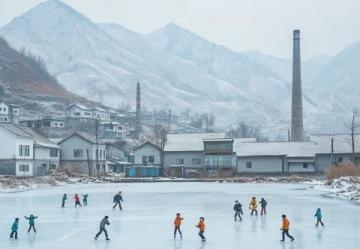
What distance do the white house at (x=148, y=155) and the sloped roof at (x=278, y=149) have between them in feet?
44.6

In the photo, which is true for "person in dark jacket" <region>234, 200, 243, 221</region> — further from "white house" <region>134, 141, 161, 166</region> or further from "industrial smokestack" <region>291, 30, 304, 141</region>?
"industrial smokestack" <region>291, 30, 304, 141</region>

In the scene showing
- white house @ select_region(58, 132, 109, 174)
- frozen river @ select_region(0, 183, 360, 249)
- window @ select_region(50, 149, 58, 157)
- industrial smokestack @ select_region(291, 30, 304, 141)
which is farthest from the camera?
industrial smokestack @ select_region(291, 30, 304, 141)

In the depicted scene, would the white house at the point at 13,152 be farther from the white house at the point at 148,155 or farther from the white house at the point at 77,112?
the white house at the point at 77,112

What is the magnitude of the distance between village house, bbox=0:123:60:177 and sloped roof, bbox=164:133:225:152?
67.3 ft

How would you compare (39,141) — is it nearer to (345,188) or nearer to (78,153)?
(78,153)

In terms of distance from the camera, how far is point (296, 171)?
3519 inches

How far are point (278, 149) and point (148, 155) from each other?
72.0ft

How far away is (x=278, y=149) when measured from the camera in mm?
91500

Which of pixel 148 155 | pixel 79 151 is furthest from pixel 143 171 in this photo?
pixel 79 151

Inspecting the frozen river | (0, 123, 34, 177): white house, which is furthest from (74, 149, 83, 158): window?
the frozen river

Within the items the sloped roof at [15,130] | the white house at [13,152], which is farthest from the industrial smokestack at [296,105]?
the white house at [13,152]

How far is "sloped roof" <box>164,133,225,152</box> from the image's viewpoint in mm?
94938

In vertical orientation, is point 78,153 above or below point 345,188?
above

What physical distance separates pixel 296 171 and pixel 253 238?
67754mm
